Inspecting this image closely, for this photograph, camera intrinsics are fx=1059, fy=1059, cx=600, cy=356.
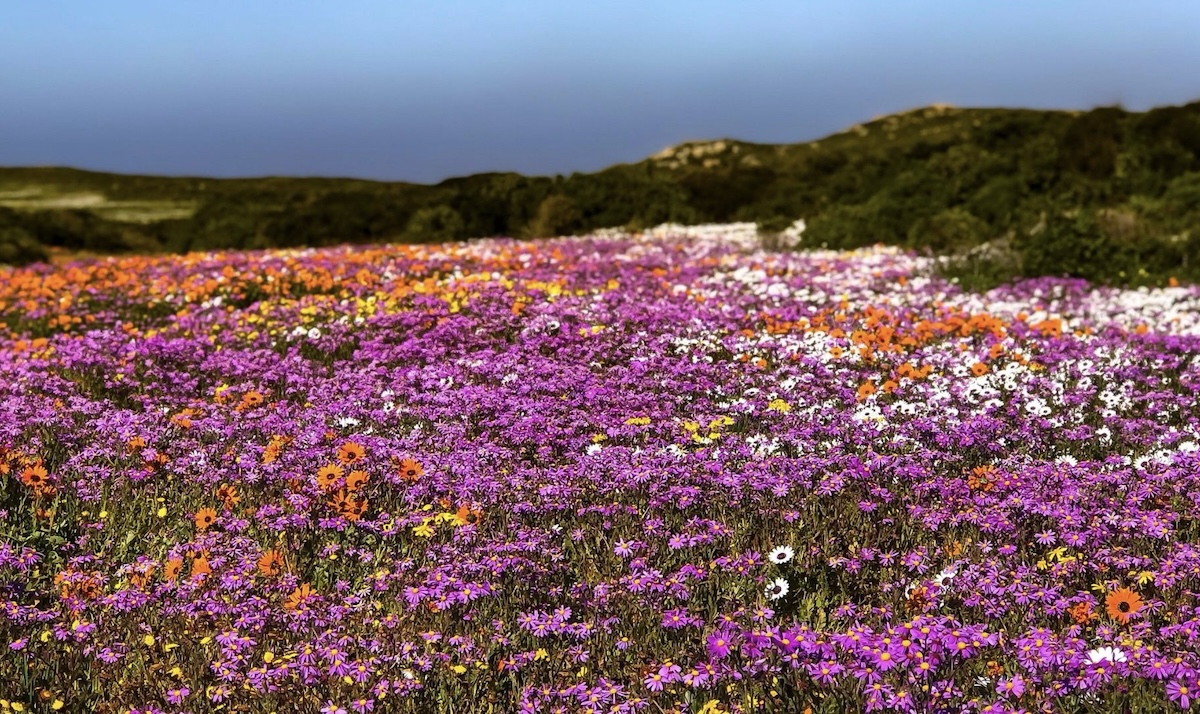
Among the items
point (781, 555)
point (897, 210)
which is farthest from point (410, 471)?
point (897, 210)

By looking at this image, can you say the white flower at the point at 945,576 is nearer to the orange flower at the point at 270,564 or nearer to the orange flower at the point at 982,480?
the orange flower at the point at 982,480

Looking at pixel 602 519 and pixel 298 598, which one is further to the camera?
pixel 602 519

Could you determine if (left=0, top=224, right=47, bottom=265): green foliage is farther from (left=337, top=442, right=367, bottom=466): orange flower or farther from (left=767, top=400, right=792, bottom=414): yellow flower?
(left=767, top=400, right=792, bottom=414): yellow flower

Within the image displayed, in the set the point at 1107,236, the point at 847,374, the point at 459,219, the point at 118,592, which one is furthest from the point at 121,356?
the point at 459,219

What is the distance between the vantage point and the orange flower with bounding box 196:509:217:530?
6.09m

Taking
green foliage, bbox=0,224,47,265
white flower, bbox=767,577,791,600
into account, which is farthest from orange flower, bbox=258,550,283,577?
green foliage, bbox=0,224,47,265

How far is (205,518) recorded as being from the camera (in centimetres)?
612

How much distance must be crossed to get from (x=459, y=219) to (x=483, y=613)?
27220 millimetres

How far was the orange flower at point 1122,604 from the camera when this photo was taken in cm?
457

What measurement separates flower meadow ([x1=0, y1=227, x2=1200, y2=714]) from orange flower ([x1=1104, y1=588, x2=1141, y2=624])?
0.06ft

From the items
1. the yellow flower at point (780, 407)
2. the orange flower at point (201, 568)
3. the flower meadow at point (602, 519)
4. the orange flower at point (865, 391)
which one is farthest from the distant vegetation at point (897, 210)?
the orange flower at point (201, 568)

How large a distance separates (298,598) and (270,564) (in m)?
0.58

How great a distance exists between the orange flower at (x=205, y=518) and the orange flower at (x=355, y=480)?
2.55 feet

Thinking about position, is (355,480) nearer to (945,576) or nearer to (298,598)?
(298,598)
